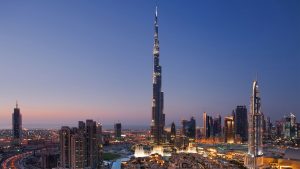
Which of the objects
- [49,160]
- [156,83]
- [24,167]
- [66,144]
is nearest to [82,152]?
[66,144]

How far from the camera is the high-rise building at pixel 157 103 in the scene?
120 ft

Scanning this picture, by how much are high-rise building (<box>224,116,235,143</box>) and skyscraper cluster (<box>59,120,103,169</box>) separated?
20.8 m

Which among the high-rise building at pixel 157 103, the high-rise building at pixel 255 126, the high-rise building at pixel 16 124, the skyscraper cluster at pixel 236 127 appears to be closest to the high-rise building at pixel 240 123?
the skyscraper cluster at pixel 236 127

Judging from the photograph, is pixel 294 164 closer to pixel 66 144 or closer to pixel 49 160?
pixel 66 144

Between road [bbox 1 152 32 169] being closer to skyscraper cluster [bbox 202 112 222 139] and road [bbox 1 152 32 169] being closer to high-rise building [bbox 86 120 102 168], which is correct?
high-rise building [bbox 86 120 102 168]

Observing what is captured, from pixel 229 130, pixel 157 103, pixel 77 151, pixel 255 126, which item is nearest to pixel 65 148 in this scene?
pixel 77 151

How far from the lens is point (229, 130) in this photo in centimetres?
3438

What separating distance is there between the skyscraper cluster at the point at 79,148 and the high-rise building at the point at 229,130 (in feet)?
68.3

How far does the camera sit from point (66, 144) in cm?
1428

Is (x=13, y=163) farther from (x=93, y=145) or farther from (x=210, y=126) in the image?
(x=210, y=126)

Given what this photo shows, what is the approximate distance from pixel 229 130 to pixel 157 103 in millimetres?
7686

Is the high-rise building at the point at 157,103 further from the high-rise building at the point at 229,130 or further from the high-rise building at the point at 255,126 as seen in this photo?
the high-rise building at the point at 255,126

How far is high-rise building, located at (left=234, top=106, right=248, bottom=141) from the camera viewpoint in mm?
34438

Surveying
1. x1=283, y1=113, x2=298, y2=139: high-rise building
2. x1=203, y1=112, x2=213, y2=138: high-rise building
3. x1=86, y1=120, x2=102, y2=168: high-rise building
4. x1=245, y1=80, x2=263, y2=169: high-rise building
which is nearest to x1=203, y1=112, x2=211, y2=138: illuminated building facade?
x1=203, y1=112, x2=213, y2=138: high-rise building
